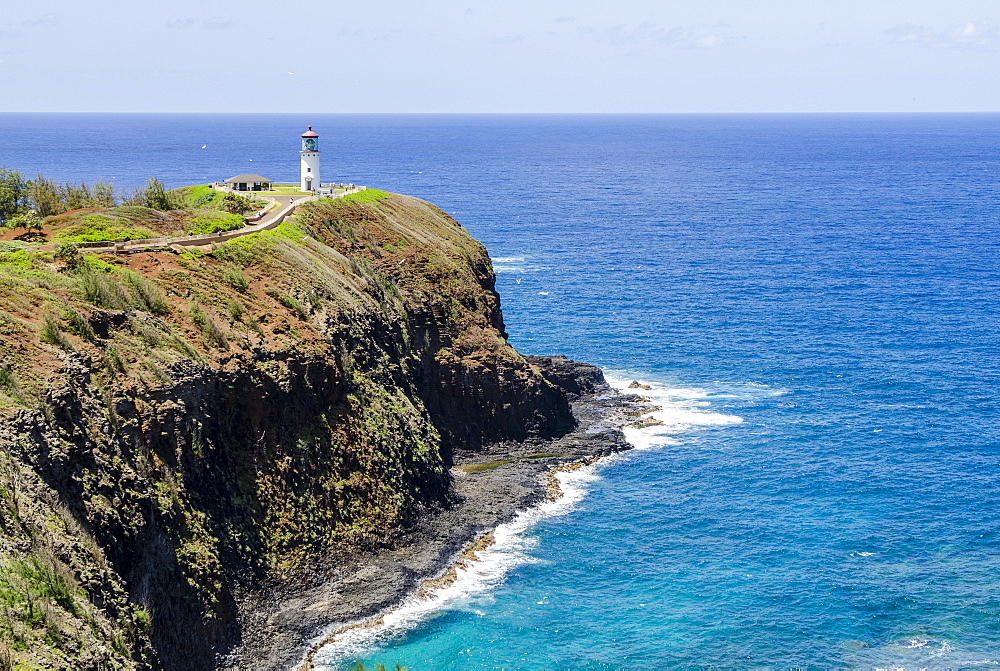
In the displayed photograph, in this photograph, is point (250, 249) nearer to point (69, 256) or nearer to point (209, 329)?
point (209, 329)

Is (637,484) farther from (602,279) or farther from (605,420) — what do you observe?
(602,279)

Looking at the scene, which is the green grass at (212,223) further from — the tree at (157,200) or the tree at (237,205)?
the tree at (237,205)

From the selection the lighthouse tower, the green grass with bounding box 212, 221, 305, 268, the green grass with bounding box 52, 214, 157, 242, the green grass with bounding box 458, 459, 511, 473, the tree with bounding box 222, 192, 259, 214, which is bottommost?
the green grass with bounding box 458, 459, 511, 473

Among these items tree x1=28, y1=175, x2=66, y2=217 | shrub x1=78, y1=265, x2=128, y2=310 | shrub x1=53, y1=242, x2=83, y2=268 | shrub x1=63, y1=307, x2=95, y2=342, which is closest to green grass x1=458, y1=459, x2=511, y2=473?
shrub x1=78, y1=265, x2=128, y2=310

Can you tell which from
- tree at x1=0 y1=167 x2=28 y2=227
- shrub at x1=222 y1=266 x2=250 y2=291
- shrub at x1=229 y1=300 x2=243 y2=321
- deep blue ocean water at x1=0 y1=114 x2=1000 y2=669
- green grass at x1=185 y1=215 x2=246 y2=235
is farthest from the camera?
tree at x1=0 y1=167 x2=28 y2=227

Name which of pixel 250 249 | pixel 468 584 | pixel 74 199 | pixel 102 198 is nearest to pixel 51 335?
pixel 250 249

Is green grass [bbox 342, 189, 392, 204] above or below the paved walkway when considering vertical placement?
above

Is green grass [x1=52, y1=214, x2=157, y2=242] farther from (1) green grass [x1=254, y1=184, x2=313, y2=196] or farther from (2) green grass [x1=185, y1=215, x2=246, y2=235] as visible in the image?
(1) green grass [x1=254, y1=184, x2=313, y2=196]
